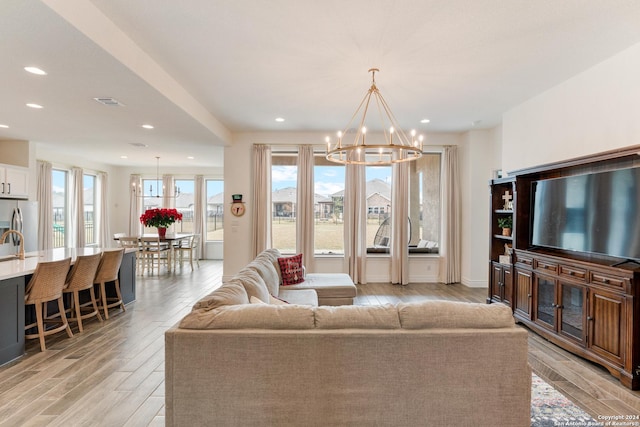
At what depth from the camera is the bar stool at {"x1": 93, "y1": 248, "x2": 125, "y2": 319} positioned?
4.48m

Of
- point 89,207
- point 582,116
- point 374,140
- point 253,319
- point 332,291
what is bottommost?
point 332,291

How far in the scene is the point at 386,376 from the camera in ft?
6.11

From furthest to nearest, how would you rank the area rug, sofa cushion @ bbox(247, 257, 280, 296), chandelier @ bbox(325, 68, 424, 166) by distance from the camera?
chandelier @ bbox(325, 68, 424, 166) < sofa cushion @ bbox(247, 257, 280, 296) < the area rug

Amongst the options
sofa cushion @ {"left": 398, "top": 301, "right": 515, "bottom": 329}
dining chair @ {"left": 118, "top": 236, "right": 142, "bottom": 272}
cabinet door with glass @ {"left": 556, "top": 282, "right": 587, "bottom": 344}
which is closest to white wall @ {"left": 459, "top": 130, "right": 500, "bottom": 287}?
cabinet door with glass @ {"left": 556, "top": 282, "right": 587, "bottom": 344}

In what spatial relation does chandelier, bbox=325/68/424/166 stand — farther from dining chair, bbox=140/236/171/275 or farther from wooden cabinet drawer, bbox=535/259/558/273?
dining chair, bbox=140/236/171/275

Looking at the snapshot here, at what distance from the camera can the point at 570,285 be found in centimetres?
347

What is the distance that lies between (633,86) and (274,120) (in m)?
4.69

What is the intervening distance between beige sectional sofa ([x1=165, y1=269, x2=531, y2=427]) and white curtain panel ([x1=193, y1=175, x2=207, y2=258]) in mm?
8994

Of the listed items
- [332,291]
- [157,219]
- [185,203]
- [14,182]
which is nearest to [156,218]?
[157,219]

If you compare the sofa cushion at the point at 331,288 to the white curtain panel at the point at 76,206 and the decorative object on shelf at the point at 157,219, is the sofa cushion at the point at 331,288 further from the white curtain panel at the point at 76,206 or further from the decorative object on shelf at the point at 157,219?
the white curtain panel at the point at 76,206

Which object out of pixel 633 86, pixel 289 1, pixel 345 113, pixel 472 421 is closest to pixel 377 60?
pixel 289 1

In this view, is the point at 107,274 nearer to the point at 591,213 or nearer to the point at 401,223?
the point at 401,223

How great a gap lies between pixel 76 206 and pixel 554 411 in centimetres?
1036

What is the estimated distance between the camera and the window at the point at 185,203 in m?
10.6
